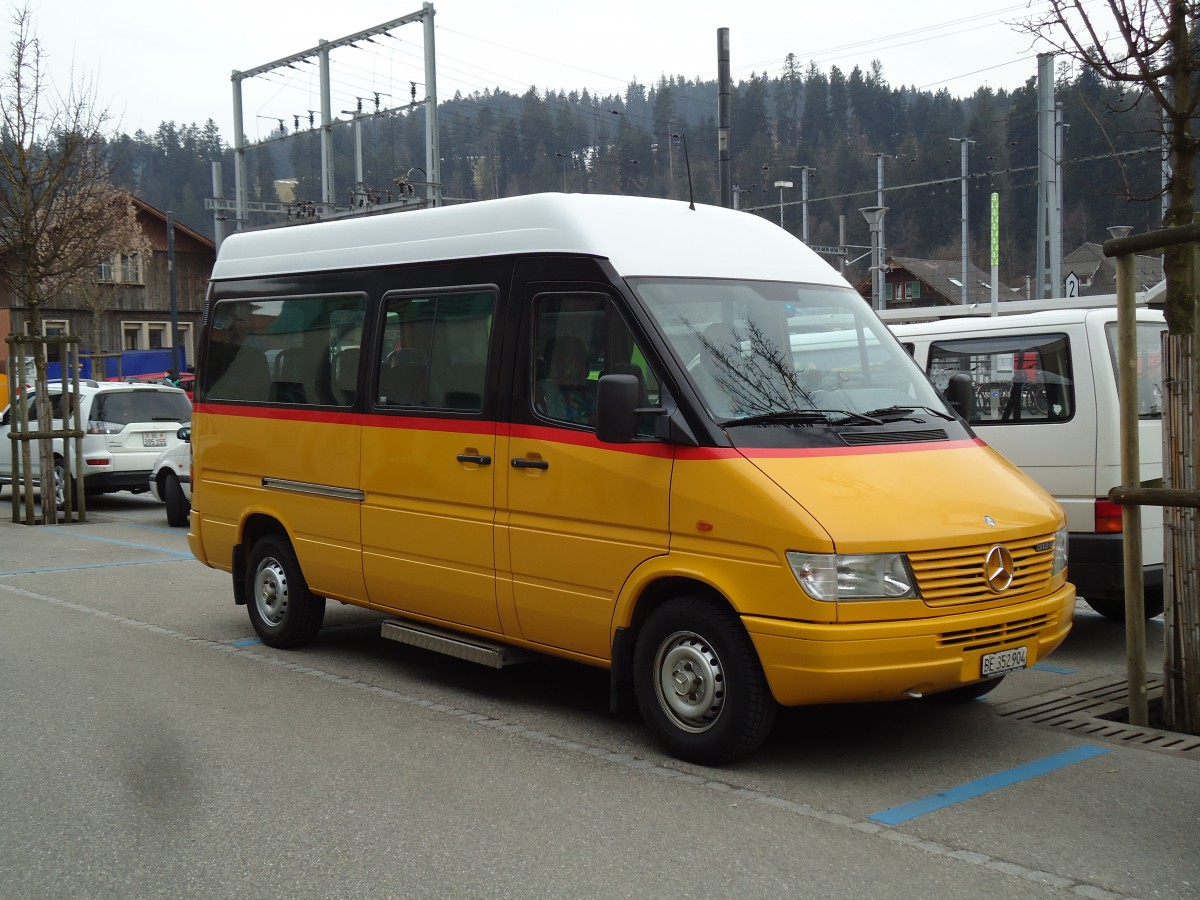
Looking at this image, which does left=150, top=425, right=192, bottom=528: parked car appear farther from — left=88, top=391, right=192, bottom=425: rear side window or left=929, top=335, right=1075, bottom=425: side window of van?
left=929, top=335, right=1075, bottom=425: side window of van

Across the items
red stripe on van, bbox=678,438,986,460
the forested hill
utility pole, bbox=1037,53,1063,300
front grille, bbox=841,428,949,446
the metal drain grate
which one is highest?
the forested hill

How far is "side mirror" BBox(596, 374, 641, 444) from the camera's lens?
572 centimetres

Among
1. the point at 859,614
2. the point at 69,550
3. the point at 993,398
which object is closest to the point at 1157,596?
the point at 993,398

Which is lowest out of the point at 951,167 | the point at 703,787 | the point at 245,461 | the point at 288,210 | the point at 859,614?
the point at 703,787

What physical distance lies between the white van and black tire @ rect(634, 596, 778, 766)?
2.91 meters

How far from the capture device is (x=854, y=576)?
17.5 ft

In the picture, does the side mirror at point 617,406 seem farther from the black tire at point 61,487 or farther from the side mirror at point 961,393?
the black tire at point 61,487

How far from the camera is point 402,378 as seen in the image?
752 centimetres

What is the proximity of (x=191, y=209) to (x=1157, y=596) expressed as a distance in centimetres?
10625

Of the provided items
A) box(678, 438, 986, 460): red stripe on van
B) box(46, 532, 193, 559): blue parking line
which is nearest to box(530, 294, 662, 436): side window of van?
box(678, 438, 986, 460): red stripe on van

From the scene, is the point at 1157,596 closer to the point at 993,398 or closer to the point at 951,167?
the point at 993,398

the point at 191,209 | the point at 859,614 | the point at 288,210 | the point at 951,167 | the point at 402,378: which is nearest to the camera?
the point at 859,614

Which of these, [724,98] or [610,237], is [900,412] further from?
[724,98]

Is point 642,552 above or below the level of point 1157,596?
above
